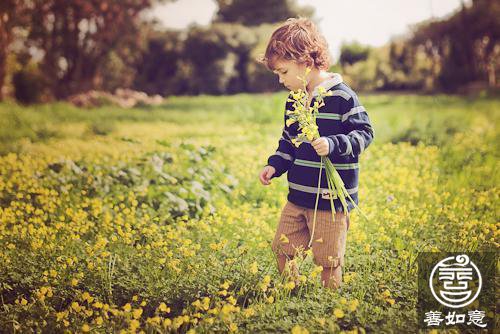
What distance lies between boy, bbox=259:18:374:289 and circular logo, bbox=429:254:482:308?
1.72 feet

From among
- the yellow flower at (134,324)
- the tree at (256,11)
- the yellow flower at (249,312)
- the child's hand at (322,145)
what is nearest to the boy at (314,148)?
the child's hand at (322,145)

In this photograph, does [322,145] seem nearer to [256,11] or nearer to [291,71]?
[291,71]

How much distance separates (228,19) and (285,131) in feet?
34.3

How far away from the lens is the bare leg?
112 inches

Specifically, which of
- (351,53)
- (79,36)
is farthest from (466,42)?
(79,36)

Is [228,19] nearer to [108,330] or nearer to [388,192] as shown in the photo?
[388,192]

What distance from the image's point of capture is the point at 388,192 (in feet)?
14.4

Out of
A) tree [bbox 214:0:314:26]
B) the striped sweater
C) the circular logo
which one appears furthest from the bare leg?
tree [bbox 214:0:314:26]

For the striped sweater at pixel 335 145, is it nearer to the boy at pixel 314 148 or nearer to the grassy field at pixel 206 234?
the boy at pixel 314 148

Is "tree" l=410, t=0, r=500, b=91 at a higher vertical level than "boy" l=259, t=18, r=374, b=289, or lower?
higher

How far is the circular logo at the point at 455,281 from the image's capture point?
271 centimetres

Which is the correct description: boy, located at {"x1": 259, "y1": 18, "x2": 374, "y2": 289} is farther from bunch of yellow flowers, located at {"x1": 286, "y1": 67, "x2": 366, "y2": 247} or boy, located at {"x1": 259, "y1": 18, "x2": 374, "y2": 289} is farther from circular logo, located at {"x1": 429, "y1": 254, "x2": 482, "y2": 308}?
circular logo, located at {"x1": 429, "y1": 254, "x2": 482, "y2": 308}

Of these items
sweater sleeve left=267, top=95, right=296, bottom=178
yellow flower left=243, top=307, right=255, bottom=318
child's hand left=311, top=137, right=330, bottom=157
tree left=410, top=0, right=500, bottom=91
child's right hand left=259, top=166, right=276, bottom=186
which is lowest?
yellow flower left=243, top=307, right=255, bottom=318

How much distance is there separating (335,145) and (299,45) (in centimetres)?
Answer: 57
